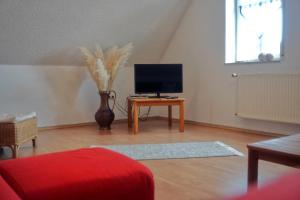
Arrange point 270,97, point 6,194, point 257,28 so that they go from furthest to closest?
point 257,28, point 270,97, point 6,194

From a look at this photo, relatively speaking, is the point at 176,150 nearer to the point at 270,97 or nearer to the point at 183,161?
the point at 183,161

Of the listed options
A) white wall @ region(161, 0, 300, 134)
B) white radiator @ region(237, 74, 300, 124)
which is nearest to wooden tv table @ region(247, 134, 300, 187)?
white radiator @ region(237, 74, 300, 124)

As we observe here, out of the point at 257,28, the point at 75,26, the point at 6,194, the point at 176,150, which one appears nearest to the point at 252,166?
the point at 6,194

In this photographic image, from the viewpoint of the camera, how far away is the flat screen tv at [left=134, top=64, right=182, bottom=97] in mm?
4996

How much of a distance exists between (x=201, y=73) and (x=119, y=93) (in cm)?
146

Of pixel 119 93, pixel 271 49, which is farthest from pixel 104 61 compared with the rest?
pixel 271 49

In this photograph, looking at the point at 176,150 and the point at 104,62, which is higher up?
the point at 104,62

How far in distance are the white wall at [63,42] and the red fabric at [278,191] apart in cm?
398

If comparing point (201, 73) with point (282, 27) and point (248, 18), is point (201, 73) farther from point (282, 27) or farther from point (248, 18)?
point (282, 27)

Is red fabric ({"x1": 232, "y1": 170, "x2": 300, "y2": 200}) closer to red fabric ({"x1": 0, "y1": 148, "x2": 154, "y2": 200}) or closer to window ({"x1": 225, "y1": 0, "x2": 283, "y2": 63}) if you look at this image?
red fabric ({"x1": 0, "y1": 148, "x2": 154, "y2": 200})

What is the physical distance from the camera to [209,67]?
5.18 meters

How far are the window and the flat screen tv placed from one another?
773 mm

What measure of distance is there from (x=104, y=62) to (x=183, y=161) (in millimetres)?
2515

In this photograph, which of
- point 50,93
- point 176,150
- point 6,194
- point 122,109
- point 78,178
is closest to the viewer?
point 6,194
